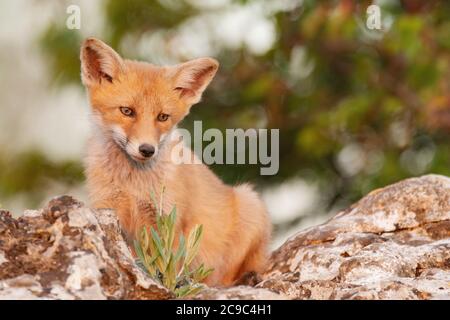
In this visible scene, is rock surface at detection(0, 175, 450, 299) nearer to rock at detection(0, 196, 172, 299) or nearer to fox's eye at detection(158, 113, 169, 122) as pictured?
rock at detection(0, 196, 172, 299)

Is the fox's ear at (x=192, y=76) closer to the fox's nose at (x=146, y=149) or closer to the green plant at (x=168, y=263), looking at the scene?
the fox's nose at (x=146, y=149)

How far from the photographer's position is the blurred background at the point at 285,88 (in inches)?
568

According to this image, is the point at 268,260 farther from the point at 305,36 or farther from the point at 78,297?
the point at 305,36

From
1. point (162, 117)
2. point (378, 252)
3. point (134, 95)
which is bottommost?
point (378, 252)

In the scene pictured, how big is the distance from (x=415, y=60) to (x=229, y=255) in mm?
8053

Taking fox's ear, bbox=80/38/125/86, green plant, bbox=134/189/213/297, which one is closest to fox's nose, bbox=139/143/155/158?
fox's ear, bbox=80/38/125/86

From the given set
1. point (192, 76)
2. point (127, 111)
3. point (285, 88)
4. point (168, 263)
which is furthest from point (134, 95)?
point (285, 88)

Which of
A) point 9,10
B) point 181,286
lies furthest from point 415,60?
point 181,286

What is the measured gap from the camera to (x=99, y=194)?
6824mm

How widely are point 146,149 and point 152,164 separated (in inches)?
21.7

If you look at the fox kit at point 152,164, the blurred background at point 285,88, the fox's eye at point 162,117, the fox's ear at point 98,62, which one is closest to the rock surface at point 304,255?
the fox kit at point 152,164

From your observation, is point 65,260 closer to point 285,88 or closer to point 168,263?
point 168,263

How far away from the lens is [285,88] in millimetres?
16047

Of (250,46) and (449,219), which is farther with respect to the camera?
(250,46)
